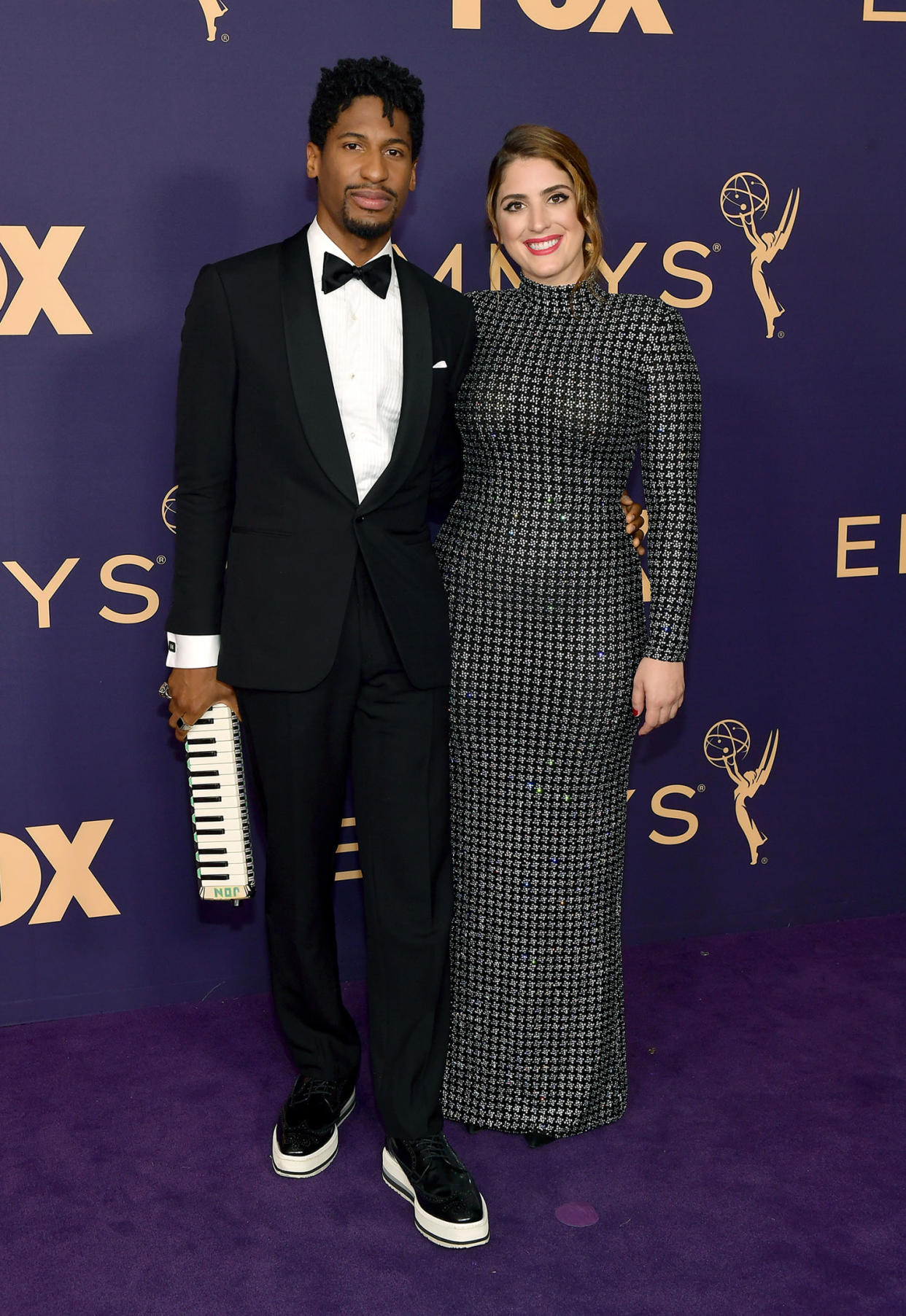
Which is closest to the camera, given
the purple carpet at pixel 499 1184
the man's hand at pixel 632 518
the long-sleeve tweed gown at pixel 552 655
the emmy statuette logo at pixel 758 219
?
the purple carpet at pixel 499 1184

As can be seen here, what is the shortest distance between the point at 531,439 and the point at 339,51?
102cm

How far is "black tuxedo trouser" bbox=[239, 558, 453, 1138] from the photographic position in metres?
2.11

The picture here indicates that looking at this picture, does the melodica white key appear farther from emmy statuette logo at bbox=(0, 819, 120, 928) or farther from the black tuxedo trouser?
emmy statuette logo at bbox=(0, 819, 120, 928)

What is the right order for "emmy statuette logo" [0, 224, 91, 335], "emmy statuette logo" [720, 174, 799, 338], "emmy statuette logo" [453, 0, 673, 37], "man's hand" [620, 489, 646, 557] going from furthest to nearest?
1. "emmy statuette logo" [720, 174, 799, 338]
2. "emmy statuette logo" [453, 0, 673, 37]
3. "emmy statuette logo" [0, 224, 91, 335]
4. "man's hand" [620, 489, 646, 557]

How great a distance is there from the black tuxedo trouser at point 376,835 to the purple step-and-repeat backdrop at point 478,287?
715 millimetres

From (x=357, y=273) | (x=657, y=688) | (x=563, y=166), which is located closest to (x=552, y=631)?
(x=657, y=688)

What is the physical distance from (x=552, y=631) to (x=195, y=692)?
63 centimetres

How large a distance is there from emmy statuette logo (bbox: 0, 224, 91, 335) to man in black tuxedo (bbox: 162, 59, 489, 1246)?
0.67 meters

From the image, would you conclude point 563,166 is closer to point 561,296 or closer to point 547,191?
point 547,191

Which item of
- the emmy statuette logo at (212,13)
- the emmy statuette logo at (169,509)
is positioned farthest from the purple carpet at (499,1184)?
the emmy statuette logo at (212,13)

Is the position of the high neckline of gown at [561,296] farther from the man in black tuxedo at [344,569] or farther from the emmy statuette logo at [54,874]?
the emmy statuette logo at [54,874]

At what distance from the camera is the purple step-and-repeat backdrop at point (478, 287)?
2.59 m

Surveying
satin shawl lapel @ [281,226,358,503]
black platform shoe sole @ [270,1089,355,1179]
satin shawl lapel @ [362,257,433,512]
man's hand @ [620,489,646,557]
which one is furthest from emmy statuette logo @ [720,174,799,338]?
black platform shoe sole @ [270,1089,355,1179]

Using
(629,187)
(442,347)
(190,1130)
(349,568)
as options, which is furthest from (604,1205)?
(629,187)
